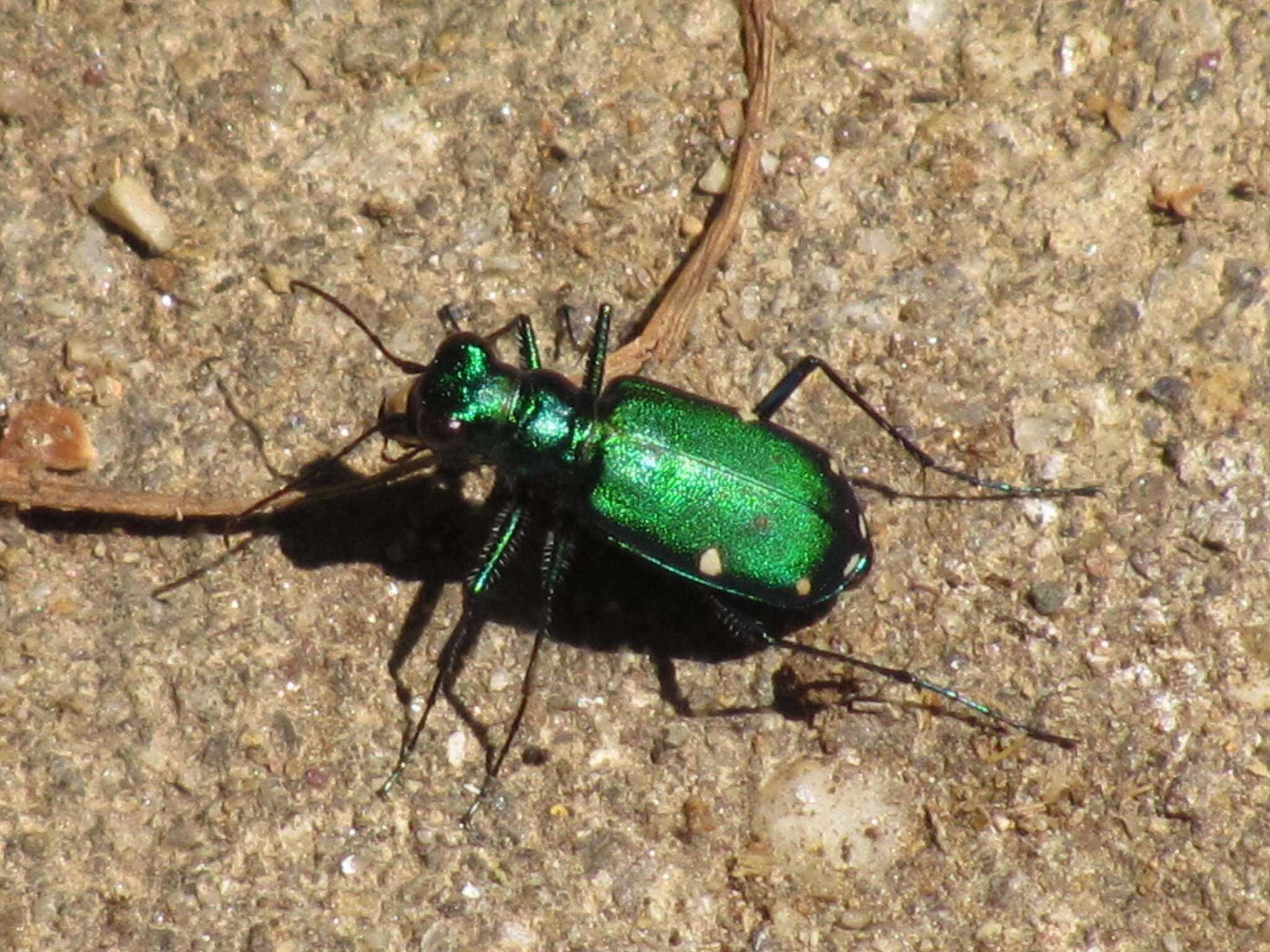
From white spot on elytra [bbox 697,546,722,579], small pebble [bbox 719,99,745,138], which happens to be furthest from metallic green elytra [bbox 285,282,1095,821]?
small pebble [bbox 719,99,745,138]

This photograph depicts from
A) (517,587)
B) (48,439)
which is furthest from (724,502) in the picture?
(48,439)

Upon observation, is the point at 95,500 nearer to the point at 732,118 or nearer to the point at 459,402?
the point at 459,402

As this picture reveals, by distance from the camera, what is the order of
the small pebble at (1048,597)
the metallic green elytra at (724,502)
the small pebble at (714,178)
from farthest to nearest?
1. the small pebble at (714,178)
2. the small pebble at (1048,597)
3. the metallic green elytra at (724,502)

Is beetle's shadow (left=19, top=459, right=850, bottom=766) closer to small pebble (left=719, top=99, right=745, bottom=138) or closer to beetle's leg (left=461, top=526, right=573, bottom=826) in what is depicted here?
beetle's leg (left=461, top=526, right=573, bottom=826)

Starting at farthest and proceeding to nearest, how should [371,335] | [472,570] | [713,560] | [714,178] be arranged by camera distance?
1. [714,178]
2. [472,570]
3. [371,335]
4. [713,560]

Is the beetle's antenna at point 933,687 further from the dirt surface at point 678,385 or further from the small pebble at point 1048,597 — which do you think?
the small pebble at point 1048,597

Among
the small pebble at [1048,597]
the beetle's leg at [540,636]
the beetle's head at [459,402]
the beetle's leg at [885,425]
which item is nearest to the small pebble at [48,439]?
the beetle's head at [459,402]

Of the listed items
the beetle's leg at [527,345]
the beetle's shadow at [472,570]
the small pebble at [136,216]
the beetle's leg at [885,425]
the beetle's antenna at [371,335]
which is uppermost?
the beetle's leg at [885,425]
